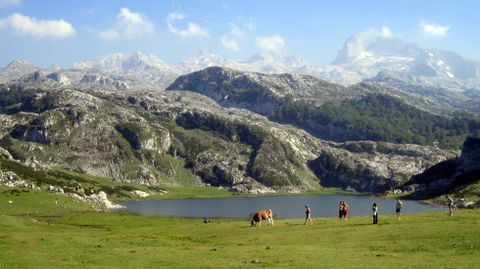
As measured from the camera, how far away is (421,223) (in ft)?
211

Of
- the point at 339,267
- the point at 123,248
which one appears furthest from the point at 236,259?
the point at 123,248

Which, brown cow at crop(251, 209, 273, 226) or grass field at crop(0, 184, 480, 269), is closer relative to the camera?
grass field at crop(0, 184, 480, 269)

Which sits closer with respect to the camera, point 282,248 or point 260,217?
point 282,248

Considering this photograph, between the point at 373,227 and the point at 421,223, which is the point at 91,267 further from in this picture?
the point at 421,223

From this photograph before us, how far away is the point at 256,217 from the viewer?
77.2 metres

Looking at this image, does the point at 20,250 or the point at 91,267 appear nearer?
the point at 91,267

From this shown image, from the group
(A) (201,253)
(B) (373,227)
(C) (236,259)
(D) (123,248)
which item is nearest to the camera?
(C) (236,259)

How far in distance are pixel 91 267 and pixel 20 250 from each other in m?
15.0

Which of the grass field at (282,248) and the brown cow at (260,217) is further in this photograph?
the brown cow at (260,217)

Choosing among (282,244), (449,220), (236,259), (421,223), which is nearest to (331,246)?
(282,244)

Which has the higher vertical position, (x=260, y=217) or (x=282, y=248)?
(x=260, y=217)

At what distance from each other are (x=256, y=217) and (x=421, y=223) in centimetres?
2372

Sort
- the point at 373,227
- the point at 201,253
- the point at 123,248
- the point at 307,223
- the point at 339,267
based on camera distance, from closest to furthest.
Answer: the point at 339,267
the point at 201,253
the point at 123,248
the point at 373,227
the point at 307,223

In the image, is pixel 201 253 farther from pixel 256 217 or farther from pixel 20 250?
pixel 256 217
